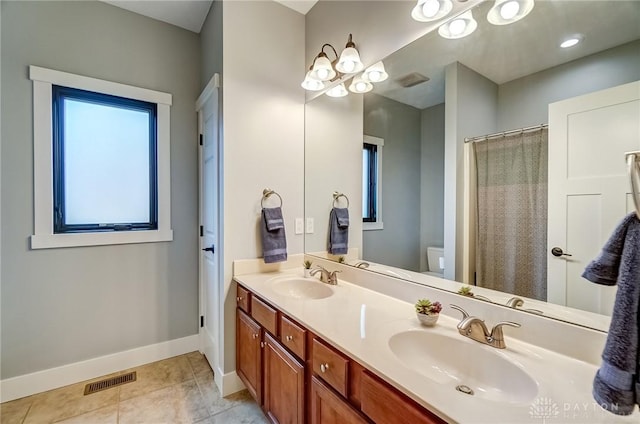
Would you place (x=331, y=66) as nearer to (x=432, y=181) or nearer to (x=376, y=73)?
(x=376, y=73)

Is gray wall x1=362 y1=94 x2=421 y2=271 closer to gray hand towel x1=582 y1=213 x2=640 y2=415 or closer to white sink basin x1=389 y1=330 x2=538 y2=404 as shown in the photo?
white sink basin x1=389 y1=330 x2=538 y2=404

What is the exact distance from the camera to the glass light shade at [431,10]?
4.08ft

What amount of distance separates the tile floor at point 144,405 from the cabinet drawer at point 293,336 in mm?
780

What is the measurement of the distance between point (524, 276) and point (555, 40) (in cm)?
87

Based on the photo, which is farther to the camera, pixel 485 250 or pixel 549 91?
pixel 485 250

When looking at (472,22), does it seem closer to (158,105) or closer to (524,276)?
(524,276)

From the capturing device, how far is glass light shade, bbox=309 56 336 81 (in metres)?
1.84

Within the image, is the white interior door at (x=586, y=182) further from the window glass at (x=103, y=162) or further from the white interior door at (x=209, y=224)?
the window glass at (x=103, y=162)

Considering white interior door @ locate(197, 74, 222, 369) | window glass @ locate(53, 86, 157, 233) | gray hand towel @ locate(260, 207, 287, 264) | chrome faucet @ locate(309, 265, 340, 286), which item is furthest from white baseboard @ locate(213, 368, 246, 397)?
window glass @ locate(53, 86, 157, 233)

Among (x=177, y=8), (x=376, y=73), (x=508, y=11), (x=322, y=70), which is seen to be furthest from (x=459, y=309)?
(x=177, y=8)

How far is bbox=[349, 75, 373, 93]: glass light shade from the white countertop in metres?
1.29

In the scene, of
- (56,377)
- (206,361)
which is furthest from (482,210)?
(56,377)

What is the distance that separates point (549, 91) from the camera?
3.31 ft

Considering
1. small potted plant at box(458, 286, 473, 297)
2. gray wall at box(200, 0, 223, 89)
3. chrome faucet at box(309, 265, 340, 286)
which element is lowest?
chrome faucet at box(309, 265, 340, 286)
